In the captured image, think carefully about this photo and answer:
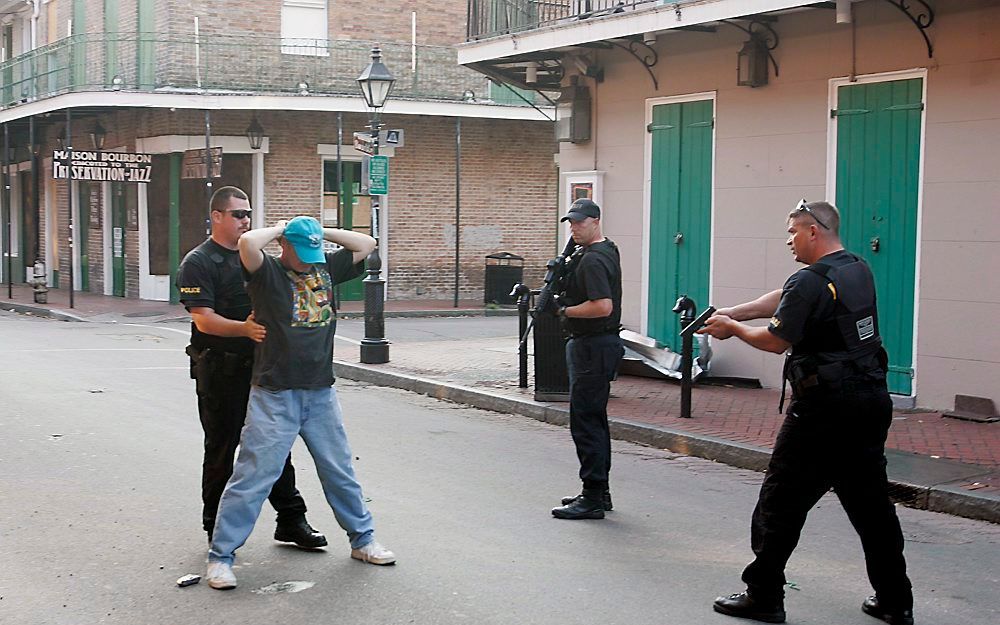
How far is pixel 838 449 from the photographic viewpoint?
5375 mm

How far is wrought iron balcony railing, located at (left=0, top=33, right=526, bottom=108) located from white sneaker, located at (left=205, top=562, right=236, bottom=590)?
1946 cm

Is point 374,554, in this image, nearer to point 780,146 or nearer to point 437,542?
point 437,542

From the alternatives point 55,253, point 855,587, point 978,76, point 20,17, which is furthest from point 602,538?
point 20,17

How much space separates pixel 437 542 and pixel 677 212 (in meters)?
7.56

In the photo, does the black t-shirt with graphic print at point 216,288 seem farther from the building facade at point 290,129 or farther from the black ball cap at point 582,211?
the building facade at point 290,129

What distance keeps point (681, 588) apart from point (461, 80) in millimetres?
21477

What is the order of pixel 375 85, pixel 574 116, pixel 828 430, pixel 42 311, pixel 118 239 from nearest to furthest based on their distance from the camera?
pixel 828 430 < pixel 574 116 < pixel 375 85 < pixel 42 311 < pixel 118 239

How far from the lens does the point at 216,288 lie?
6.12m

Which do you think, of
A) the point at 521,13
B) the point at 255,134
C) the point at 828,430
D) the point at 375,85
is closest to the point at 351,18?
the point at 255,134

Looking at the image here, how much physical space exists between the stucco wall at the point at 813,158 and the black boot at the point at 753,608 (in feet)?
19.0

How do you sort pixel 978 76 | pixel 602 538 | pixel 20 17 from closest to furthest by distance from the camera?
pixel 602 538 < pixel 978 76 < pixel 20 17

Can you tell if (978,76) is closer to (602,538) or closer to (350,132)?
(602,538)

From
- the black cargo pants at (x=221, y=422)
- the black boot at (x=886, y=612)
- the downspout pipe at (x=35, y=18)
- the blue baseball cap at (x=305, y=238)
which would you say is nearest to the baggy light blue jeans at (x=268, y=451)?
the black cargo pants at (x=221, y=422)

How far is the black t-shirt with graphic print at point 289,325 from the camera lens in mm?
5805
